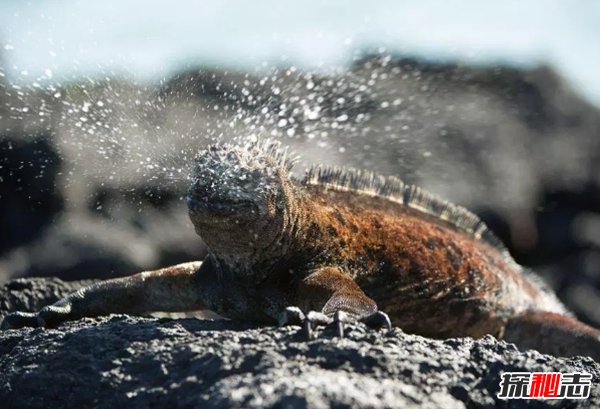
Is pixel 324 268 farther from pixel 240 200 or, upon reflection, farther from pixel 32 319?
pixel 32 319

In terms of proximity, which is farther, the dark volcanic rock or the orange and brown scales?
the dark volcanic rock

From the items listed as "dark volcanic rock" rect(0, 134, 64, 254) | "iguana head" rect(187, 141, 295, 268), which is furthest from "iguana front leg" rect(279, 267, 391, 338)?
"dark volcanic rock" rect(0, 134, 64, 254)

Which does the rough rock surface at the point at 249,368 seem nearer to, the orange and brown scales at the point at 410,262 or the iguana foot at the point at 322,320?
the iguana foot at the point at 322,320

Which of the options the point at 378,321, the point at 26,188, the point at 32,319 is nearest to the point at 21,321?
the point at 32,319

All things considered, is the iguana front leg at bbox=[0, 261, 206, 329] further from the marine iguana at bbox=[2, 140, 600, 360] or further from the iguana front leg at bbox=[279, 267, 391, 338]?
the iguana front leg at bbox=[279, 267, 391, 338]

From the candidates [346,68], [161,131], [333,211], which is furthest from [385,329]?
[346,68]
